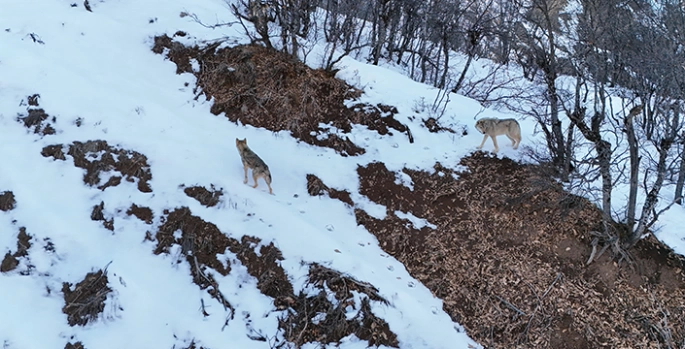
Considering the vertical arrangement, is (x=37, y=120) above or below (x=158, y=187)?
above

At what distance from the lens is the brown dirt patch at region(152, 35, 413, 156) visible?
10094 millimetres

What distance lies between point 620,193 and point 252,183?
821cm

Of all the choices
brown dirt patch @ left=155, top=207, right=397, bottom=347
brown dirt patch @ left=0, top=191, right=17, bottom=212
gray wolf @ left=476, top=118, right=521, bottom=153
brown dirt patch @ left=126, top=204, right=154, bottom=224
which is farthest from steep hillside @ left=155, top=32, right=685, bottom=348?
brown dirt patch @ left=0, top=191, right=17, bottom=212

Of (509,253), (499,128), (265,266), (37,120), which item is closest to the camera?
(265,266)

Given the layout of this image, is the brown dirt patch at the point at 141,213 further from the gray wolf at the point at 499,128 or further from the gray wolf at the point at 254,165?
the gray wolf at the point at 499,128

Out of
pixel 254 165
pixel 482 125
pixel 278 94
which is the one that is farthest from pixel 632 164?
pixel 278 94

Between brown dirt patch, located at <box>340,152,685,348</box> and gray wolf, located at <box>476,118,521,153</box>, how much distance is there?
1.20 meters

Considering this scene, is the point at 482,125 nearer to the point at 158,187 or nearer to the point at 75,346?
the point at 158,187

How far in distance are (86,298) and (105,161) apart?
305 centimetres

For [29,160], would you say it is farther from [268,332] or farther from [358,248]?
[358,248]

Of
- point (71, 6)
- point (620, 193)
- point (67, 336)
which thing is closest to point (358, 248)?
point (67, 336)

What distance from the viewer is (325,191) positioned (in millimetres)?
8625

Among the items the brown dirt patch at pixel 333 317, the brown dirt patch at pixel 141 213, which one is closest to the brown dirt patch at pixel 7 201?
the brown dirt patch at pixel 141 213

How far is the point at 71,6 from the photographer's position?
481 inches
